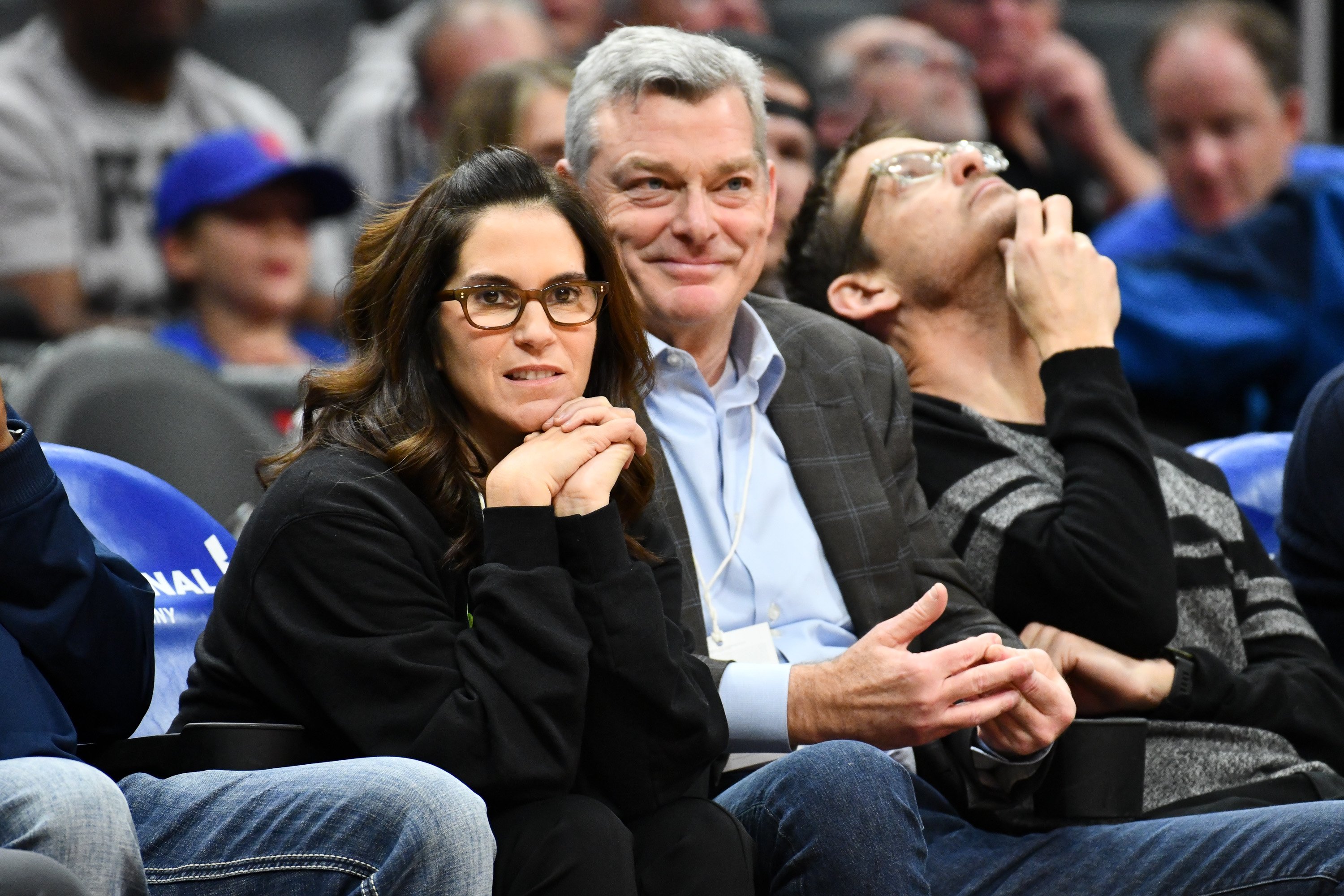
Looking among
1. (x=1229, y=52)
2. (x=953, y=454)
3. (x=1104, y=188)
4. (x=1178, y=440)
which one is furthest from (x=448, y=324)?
(x=1104, y=188)

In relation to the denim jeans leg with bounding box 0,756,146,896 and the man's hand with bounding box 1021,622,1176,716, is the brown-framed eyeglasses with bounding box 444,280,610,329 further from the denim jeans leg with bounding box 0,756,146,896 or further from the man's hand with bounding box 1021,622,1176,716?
the man's hand with bounding box 1021,622,1176,716

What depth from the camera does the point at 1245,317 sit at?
4.38 metres

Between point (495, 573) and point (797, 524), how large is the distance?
665 mm

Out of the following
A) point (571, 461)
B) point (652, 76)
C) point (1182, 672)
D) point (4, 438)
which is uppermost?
point (652, 76)

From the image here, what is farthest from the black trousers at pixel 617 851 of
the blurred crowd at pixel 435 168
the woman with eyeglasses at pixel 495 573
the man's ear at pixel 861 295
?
the blurred crowd at pixel 435 168

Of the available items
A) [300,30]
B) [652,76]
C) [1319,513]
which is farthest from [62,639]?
[300,30]

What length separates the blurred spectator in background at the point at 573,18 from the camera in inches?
235

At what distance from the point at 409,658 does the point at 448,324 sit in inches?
16.8

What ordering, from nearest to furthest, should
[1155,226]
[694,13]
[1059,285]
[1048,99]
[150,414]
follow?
[1059,285], [150,414], [1155,226], [694,13], [1048,99]

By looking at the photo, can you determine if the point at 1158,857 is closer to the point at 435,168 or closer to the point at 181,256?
the point at 435,168

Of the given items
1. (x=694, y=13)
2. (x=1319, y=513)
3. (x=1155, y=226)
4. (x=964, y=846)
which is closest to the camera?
(x=964, y=846)

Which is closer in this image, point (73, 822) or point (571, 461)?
→ point (73, 822)

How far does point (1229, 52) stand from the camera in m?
4.90

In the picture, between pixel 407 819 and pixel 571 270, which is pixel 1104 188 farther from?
pixel 407 819
